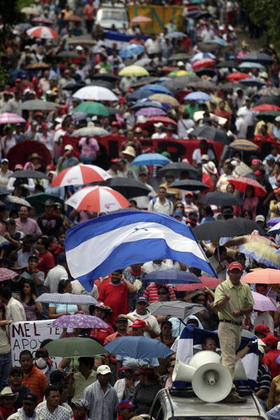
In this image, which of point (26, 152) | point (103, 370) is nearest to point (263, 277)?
point (103, 370)

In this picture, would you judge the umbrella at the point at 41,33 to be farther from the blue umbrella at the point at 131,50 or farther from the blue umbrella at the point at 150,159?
the blue umbrella at the point at 150,159

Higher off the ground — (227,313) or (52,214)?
(227,313)

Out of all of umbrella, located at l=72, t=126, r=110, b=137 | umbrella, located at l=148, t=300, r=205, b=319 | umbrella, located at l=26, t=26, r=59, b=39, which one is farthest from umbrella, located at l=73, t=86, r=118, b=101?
umbrella, located at l=148, t=300, r=205, b=319

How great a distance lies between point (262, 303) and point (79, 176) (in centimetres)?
733

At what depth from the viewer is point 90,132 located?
2859 cm

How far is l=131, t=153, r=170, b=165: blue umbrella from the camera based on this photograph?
26.3 m

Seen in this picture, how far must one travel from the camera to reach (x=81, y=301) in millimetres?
17234

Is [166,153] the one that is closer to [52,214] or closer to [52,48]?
[52,214]

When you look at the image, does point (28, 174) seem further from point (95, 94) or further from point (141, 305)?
point (95, 94)

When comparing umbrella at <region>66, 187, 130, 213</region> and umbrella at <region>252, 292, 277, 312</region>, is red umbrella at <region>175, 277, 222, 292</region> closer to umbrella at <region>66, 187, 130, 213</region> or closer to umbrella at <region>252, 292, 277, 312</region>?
umbrella at <region>252, 292, 277, 312</region>

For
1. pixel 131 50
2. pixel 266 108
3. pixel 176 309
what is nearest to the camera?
pixel 176 309

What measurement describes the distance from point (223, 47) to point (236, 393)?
117 ft

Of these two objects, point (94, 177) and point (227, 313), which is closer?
point (227, 313)

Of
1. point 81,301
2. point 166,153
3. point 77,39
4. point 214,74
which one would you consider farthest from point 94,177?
point 77,39
